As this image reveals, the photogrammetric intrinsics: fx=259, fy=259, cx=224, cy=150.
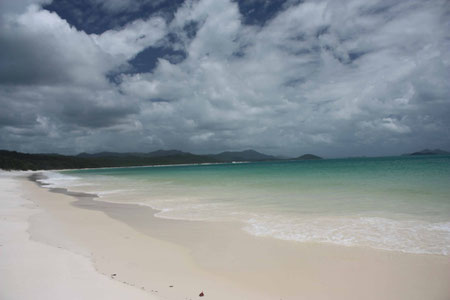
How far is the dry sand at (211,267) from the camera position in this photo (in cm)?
449

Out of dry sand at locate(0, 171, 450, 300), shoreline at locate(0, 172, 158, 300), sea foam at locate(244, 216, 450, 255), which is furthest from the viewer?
sea foam at locate(244, 216, 450, 255)

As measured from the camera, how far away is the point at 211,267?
18.8ft

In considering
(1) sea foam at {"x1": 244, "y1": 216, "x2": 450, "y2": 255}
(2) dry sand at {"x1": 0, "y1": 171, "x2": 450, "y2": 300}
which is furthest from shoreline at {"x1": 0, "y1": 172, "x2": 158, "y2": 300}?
(1) sea foam at {"x1": 244, "y1": 216, "x2": 450, "y2": 255}

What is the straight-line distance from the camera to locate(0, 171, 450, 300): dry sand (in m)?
4.49

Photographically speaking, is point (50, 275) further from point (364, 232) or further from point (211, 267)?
point (364, 232)

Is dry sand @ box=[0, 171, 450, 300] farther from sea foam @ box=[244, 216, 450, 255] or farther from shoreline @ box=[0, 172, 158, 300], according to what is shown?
sea foam @ box=[244, 216, 450, 255]

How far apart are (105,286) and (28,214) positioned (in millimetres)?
10055

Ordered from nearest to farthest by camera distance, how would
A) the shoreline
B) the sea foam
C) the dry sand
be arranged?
the shoreline, the dry sand, the sea foam

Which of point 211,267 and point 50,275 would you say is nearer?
point 50,275

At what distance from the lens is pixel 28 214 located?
1170 centimetres

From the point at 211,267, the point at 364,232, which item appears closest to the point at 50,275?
the point at 211,267

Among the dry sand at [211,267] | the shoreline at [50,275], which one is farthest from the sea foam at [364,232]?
the shoreline at [50,275]

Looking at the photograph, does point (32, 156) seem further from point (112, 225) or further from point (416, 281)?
point (416, 281)

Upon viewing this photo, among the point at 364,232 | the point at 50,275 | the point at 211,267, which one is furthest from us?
the point at 364,232
